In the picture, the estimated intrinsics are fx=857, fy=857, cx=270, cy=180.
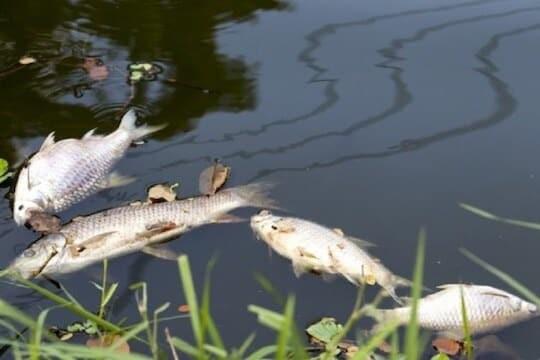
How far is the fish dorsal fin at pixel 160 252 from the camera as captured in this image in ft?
9.14

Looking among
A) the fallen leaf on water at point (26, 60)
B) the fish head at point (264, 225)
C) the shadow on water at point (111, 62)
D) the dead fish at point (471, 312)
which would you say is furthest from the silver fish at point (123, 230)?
Result: the fallen leaf on water at point (26, 60)

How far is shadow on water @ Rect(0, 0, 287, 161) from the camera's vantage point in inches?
139

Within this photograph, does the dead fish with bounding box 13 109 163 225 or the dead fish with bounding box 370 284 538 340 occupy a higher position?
the dead fish with bounding box 13 109 163 225

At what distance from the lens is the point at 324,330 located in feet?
8.04

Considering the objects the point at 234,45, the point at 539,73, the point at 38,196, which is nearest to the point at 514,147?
the point at 539,73

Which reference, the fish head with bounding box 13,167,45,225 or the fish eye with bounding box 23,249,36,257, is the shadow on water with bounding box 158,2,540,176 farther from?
the fish eye with bounding box 23,249,36,257

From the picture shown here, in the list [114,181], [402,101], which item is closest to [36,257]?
[114,181]

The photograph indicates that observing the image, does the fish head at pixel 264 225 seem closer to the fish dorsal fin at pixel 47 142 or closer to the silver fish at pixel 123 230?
the silver fish at pixel 123 230

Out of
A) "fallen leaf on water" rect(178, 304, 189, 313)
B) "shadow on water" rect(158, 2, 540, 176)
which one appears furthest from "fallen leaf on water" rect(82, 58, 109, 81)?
"fallen leaf on water" rect(178, 304, 189, 313)

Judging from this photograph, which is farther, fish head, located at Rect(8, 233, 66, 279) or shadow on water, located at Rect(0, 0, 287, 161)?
shadow on water, located at Rect(0, 0, 287, 161)

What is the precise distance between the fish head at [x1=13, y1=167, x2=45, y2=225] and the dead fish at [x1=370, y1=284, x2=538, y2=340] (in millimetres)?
1218

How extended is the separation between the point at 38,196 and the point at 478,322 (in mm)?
1518

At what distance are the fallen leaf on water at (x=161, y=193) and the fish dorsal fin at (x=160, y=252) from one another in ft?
0.74

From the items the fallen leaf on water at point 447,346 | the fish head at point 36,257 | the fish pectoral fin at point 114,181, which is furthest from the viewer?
the fish pectoral fin at point 114,181
